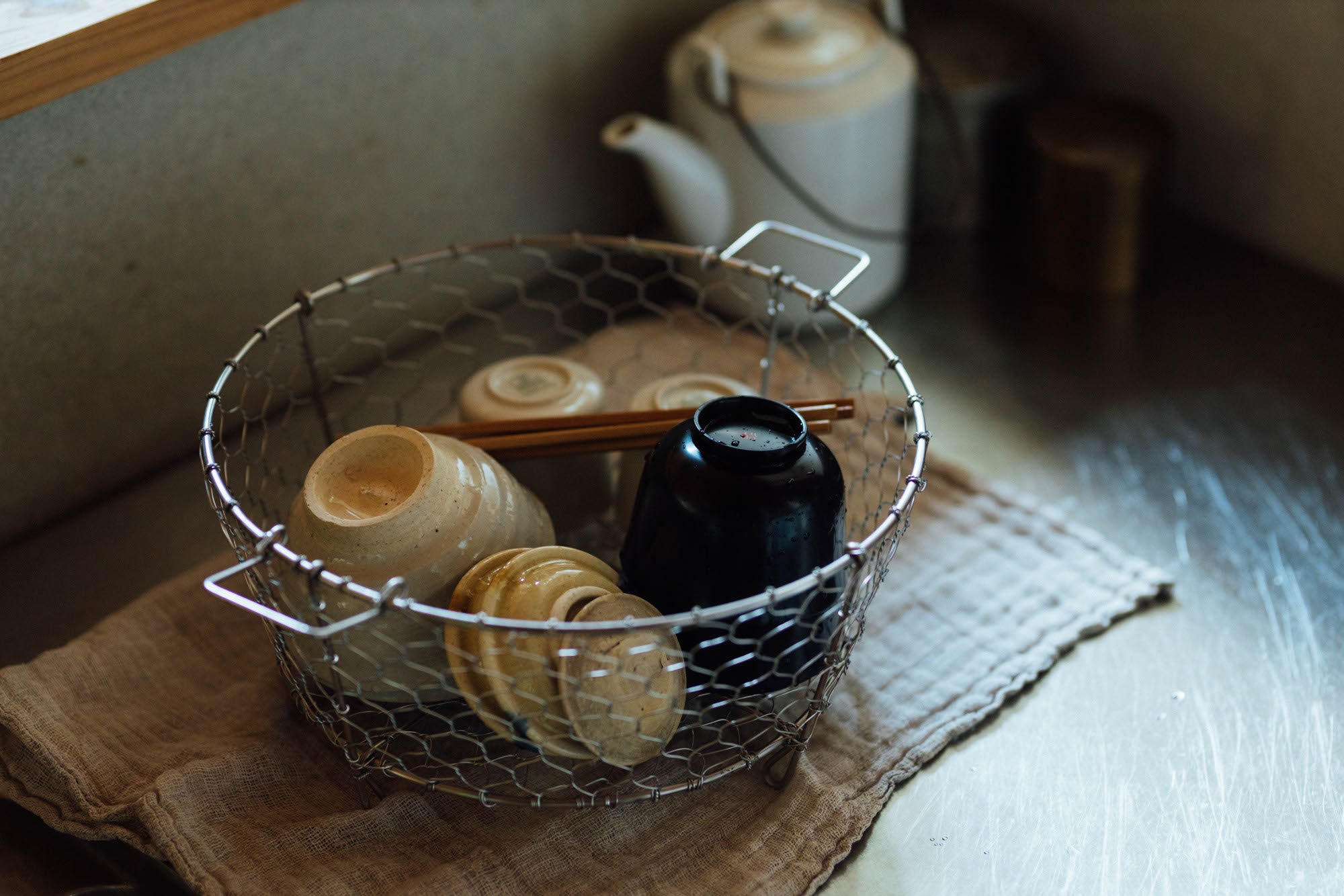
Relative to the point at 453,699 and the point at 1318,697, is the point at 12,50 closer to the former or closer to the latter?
the point at 453,699

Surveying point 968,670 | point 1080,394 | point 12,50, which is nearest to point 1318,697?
point 968,670

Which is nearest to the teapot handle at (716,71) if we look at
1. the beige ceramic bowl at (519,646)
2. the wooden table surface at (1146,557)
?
the wooden table surface at (1146,557)

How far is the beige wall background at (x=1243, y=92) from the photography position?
0.88 m

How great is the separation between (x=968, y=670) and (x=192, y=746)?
16.2 inches

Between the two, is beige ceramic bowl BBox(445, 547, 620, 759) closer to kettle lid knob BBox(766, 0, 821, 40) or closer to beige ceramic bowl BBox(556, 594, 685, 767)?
beige ceramic bowl BBox(556, 594, 685, 767)

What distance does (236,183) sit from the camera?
756 mm

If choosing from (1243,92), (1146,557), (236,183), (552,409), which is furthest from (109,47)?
(1243,92)

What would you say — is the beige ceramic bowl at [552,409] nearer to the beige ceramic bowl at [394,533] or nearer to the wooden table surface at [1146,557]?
the beige ceramic bowl at [394,533]

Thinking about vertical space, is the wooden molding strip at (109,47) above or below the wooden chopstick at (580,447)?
above

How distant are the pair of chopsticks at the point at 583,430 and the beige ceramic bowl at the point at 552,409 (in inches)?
0.7

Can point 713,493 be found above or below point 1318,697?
above

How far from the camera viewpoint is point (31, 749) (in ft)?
1.86

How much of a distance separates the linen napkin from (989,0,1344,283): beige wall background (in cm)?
42

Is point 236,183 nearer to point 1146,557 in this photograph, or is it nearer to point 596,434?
point 596,434
